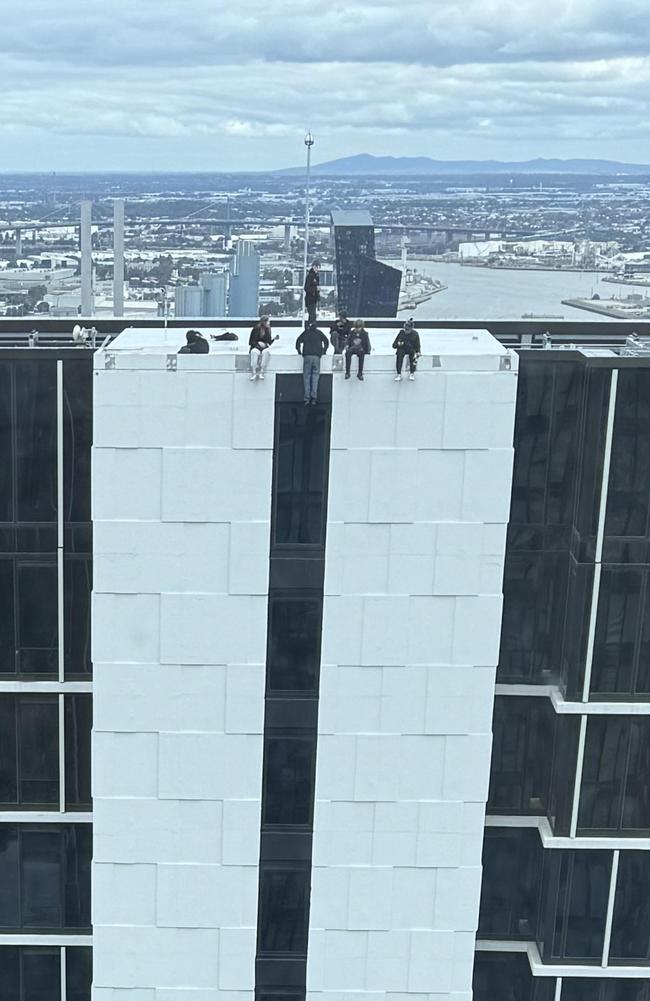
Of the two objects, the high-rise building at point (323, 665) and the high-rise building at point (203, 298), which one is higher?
the high-rise building at point (203, 298)

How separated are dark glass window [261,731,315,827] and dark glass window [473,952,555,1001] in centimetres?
693

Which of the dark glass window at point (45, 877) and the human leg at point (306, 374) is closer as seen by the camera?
the human leg at point (306, 374)

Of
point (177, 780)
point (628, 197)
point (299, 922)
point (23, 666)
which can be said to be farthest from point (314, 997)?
point (628, 197)

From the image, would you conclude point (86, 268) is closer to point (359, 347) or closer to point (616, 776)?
point (359, 347)

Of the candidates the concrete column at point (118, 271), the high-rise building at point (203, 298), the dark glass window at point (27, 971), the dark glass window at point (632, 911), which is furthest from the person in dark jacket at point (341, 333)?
the dark glass window at point (27, 971)

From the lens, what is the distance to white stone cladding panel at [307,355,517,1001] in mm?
26141

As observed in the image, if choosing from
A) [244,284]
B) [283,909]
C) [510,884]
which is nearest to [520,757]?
[510,884]

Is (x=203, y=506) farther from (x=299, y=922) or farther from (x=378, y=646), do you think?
(x=299, y=922)

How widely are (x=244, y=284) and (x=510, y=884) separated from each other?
2551 cm

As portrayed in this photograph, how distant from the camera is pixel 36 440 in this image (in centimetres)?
2764

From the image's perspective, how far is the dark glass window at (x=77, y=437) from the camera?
27344 millimetres

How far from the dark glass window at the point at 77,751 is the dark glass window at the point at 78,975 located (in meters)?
4.09

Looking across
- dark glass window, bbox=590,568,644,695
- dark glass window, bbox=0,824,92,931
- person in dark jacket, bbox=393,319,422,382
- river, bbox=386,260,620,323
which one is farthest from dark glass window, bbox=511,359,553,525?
river, bbox=386,260,620,323

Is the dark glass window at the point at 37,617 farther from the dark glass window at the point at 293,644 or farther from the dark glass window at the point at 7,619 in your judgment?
the dark glass window at the point at 293,644
